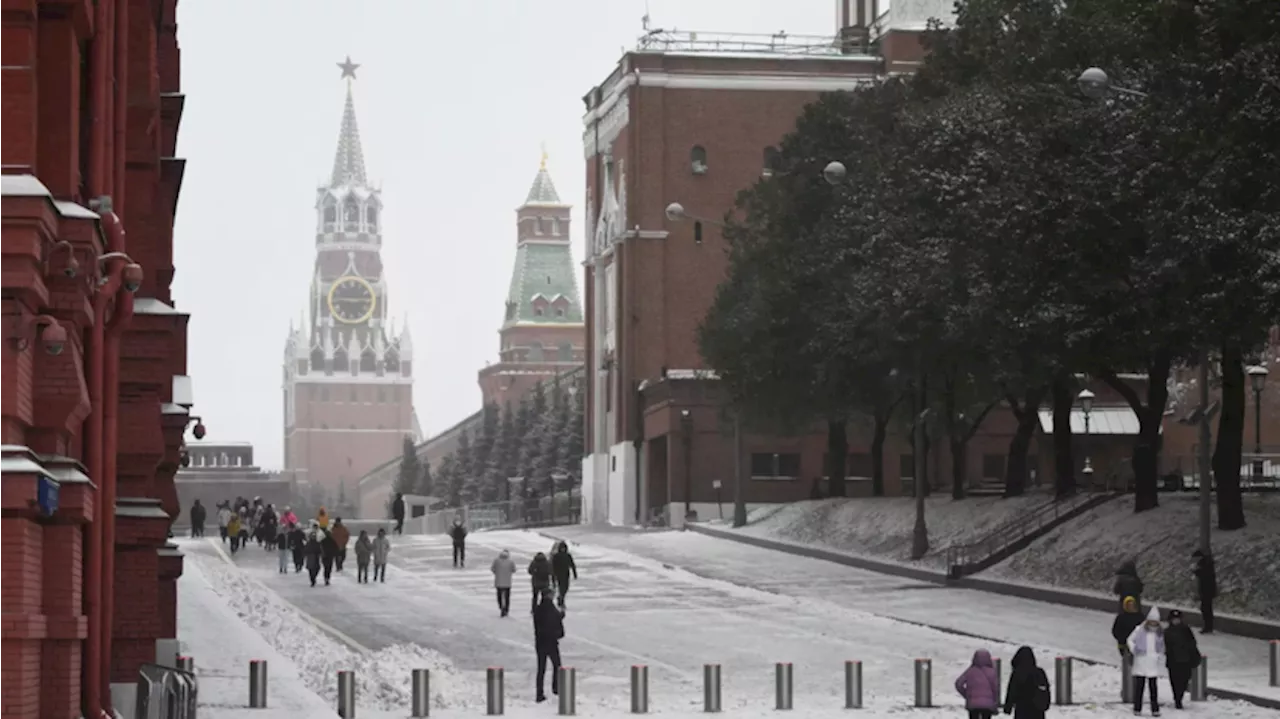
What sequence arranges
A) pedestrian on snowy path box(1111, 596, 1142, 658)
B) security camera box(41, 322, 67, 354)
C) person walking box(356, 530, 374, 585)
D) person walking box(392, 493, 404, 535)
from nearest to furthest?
1. security camera box(41, 322, 67, 354)
2. pedestrian on snowy path box(1111, 596, 1142, 658)
3. person walking box(356, 530, 374, 585)
4. person walking box(392, 493, 404, 535)

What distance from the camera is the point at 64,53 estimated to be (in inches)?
580

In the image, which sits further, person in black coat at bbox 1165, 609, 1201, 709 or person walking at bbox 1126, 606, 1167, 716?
person in black coat at bbox 1165, 609, 1201, 709

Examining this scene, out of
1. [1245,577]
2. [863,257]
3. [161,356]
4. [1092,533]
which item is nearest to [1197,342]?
[1245,577]

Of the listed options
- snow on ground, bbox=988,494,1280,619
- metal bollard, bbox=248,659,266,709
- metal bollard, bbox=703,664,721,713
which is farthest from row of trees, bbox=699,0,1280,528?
metal bollard, bbox=248,659,266,709

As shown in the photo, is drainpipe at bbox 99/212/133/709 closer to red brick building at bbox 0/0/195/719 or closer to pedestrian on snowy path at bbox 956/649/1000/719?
red brick building at bbox 0/0/195/719

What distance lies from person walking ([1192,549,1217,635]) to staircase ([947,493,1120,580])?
39.5ft

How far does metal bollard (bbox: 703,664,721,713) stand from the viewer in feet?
103

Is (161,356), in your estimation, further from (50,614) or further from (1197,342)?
(1197,342)

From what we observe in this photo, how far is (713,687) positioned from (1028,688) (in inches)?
290

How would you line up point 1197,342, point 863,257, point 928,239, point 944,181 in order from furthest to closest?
1. point 863,257
2. point 928,239
3. point 944,181
4. point 1197,342

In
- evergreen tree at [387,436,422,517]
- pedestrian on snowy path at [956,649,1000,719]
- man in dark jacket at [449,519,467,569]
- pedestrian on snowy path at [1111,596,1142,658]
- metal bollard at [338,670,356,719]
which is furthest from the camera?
evergreen tree at [387,436,422,517]

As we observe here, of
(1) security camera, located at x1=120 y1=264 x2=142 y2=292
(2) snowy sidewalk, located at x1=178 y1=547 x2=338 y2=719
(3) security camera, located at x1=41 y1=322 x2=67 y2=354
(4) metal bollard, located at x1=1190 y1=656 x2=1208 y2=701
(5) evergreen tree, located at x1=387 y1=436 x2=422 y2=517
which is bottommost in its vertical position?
(4) metal bollard, located at x1=1190 y1=656 x2=1208 y2=701

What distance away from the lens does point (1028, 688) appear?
24.8 meters

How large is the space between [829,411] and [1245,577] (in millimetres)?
30964
